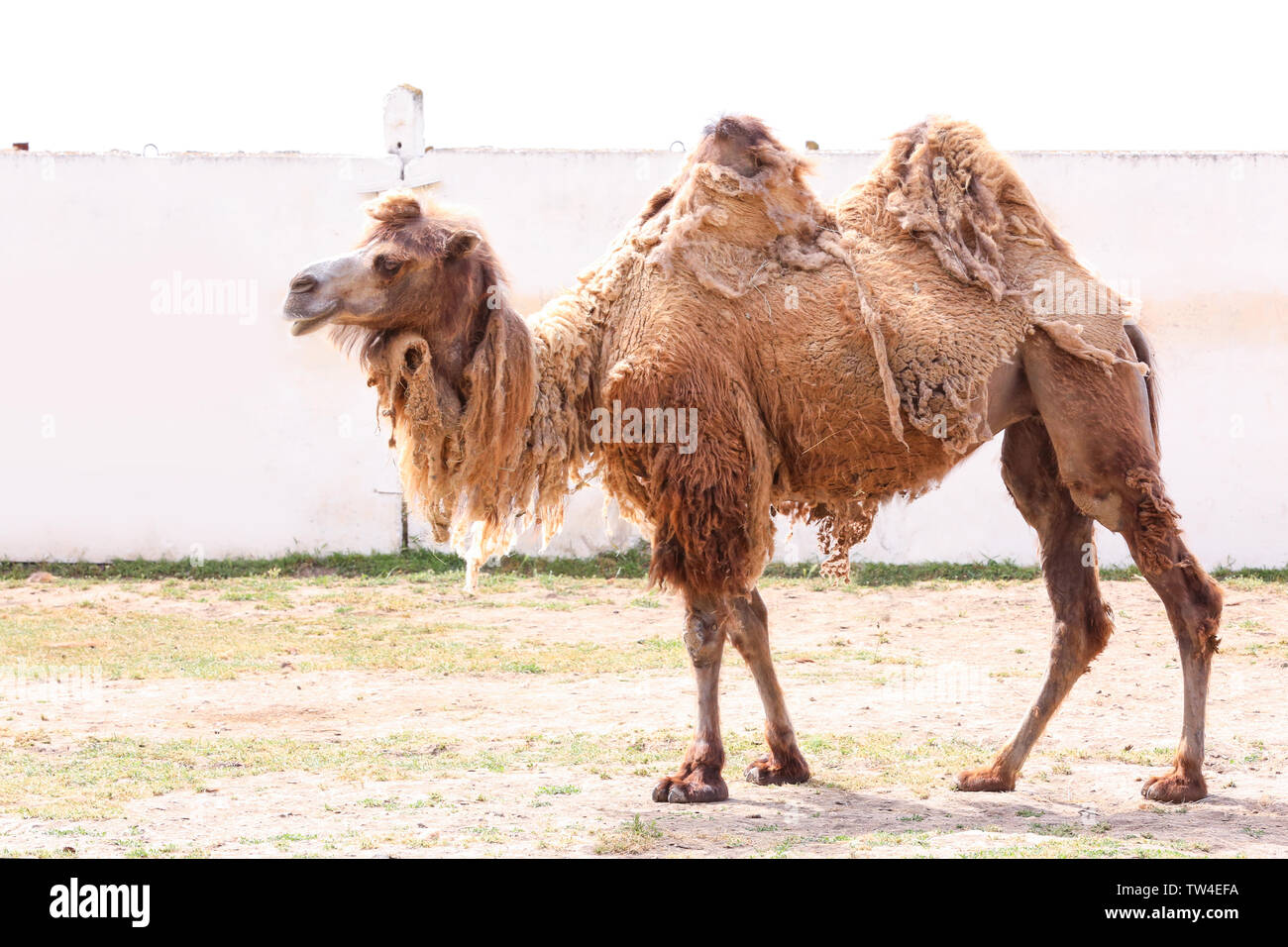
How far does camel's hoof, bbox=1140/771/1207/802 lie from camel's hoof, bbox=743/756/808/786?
1.42 metres

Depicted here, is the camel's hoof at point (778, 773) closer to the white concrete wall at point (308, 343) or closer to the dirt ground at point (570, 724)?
the dirt ground at point (570, 724)

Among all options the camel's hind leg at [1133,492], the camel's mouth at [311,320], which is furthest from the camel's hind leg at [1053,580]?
the camel's mouth at [311,320]

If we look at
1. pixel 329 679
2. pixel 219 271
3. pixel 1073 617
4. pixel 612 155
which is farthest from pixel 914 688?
pixel 219 271

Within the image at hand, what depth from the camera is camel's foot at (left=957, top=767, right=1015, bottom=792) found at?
5.97 meters

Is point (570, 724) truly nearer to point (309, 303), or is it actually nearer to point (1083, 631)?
point (1083, 631)

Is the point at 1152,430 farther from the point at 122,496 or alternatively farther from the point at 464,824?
the point at 122,496

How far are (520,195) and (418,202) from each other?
25.8 ft

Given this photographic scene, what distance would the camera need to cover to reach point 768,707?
6199 millimetres

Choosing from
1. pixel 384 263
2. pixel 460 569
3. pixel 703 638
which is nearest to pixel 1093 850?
pixel 703 638

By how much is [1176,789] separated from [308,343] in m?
9.37

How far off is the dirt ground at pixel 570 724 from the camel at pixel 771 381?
0.45m

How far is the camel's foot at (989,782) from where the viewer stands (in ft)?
19.6

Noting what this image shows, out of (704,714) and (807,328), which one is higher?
(807,328)

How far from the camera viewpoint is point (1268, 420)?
1307 centimetres
